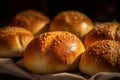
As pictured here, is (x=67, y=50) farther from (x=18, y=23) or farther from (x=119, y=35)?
(x=18, y=23)

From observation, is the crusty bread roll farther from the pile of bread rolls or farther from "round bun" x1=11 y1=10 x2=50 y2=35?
"round bun" x1=11 y1=10 x2=50 y2=35

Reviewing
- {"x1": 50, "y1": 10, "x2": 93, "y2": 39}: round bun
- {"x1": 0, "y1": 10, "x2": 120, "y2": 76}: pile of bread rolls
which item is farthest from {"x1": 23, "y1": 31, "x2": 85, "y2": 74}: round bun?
{"x1": 50, "y1": 10, "x2": 93, "y2": 39}: round bun

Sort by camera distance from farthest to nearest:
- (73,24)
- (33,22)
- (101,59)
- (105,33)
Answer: (33,22) → (73,24) → (105,33) → (101,59)

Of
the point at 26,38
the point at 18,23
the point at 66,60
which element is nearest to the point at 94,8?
the point at 18,23

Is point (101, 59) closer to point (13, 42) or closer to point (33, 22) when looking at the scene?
point (13, 42)

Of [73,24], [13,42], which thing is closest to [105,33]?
[73,24]

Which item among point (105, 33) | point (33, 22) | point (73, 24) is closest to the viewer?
point (105, 33)

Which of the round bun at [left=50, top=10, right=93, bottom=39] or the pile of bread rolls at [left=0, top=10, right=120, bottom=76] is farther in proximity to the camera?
the round bun at [left=50, top=10, right=93, bottom=39]
